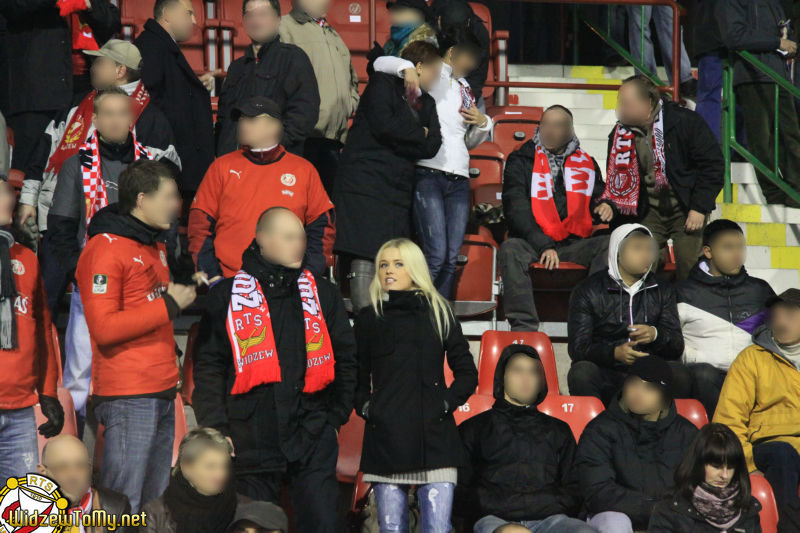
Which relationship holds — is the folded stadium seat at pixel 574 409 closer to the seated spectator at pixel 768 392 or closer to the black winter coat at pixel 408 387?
the seated spectator at pixel 768 392

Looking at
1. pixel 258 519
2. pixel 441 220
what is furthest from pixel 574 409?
pixel 258 519

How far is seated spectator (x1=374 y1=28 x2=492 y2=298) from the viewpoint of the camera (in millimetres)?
6641

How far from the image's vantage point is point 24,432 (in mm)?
4945

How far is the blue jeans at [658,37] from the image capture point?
31.0 ft

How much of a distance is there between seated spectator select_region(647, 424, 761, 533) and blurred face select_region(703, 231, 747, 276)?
61.8 inches

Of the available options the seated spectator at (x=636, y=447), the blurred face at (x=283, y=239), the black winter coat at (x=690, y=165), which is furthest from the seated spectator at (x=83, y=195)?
the black winter coat at (x=690, y=165)

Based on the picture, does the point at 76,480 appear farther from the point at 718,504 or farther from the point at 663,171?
the point at 663,171

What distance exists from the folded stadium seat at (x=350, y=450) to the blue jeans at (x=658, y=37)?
464cm

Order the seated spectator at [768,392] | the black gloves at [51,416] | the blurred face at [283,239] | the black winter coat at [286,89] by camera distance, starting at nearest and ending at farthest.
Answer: the blurred face at [283,239], the black gloves at [51,416], the seated spectator at [768,392], the black winter coat at [286,89]

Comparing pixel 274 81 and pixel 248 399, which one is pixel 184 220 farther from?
pixel 248 399

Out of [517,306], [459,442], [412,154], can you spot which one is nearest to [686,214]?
[517,306]

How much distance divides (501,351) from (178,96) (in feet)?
7.99

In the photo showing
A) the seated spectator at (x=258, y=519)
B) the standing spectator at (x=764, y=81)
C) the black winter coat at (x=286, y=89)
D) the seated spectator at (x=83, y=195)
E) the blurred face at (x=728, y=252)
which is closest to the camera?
the seated spectator at (x=258, y=519)

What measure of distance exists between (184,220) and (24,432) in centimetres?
275
